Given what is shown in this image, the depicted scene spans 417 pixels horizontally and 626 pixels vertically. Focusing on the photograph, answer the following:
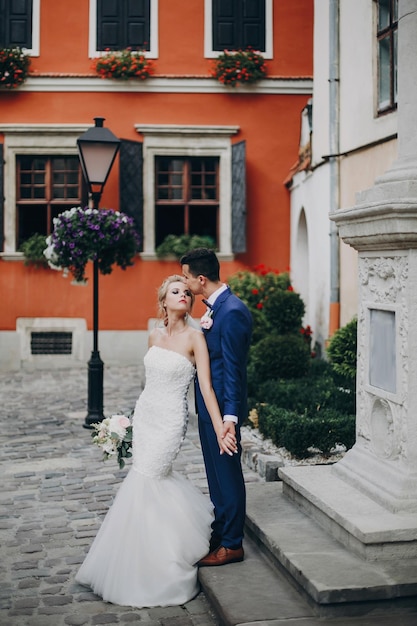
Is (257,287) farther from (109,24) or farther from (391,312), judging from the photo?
(391,312)

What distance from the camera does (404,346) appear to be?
15.4 ft

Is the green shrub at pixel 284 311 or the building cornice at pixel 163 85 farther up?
the building cornice at pixel 163 85

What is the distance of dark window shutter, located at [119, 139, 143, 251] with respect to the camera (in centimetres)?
1582

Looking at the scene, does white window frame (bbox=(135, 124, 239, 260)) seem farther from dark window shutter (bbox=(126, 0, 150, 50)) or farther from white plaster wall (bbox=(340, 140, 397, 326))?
white plaster wall (bbox=(340, 140, 397, 326))

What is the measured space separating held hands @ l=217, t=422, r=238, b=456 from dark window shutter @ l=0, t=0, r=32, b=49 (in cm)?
1304

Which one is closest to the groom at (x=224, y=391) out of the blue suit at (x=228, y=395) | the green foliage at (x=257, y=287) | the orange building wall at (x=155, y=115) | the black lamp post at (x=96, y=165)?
the blue suit at (x=228, y=395)

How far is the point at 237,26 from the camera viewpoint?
16141mm

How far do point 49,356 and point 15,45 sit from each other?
5.78 metres

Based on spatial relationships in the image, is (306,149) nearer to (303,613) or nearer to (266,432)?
(266,432)

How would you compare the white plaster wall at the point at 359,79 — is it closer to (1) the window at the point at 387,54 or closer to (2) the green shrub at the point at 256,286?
(1) the window at the point at 387,54

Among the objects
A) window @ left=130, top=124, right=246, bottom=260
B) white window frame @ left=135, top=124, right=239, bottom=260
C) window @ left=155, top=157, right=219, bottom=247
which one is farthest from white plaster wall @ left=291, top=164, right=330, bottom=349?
window @ left=155, top=157, right=219, bottom=247

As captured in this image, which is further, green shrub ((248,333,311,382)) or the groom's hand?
green shrub ((248,333,311,382))

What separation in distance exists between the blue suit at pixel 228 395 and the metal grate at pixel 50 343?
11.5 m

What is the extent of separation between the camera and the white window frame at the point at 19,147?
52.3 ft
